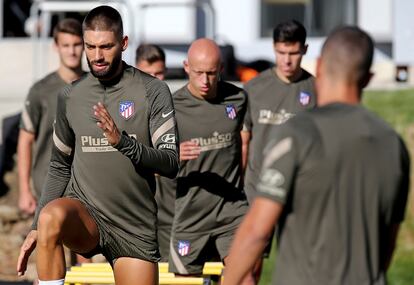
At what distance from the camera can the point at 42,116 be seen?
939 centimetres

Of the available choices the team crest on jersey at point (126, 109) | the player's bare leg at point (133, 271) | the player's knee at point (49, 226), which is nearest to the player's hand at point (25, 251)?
the player's knee at point (49, 226)

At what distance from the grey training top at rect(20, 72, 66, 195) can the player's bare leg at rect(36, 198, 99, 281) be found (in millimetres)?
2683

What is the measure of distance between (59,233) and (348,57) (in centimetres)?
220

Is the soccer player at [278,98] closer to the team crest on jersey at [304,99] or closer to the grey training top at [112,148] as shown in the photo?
the team crest on jersey at [304,99]

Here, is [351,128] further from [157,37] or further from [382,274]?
[157,37]

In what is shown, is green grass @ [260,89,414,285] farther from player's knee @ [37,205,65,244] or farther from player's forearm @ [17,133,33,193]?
player's knee @ [37,205,65,244]

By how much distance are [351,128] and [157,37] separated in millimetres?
10022

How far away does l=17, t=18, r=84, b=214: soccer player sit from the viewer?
9320 mm

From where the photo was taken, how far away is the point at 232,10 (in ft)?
50.3

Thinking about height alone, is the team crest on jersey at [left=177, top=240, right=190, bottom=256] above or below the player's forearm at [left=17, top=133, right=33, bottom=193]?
below

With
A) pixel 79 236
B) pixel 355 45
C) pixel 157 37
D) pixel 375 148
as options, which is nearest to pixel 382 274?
pixel 375 148

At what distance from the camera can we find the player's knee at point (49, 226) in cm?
637

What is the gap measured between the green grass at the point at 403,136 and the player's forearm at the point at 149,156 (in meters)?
4.66

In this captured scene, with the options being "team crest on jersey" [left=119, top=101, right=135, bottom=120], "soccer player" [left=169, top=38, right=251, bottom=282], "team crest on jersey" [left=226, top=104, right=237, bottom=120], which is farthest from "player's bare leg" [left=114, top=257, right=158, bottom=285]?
"team crest on jersey" [left=226, top=104, right=237, bottom=120]
